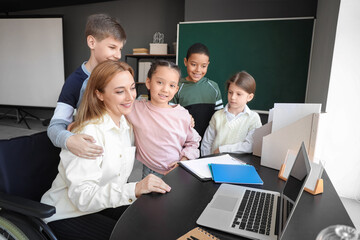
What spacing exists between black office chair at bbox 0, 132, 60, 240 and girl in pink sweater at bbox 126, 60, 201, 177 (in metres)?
0.45

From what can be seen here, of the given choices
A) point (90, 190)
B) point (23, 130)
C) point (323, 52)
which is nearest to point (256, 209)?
point (90, 190)

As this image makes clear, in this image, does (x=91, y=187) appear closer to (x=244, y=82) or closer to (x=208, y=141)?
(x=208, y=141)

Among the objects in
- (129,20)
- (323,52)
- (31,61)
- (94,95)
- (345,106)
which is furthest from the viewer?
(31,61)

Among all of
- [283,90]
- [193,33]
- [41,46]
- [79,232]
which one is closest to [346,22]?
[283,90]

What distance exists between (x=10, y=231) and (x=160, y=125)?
0.82 meters

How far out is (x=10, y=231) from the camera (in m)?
0.90

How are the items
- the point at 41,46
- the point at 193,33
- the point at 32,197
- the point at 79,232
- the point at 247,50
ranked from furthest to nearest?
the point at 41,46 < the point at 193,33 < the point at 247,50 < the point at 32,197 < the point at 79,232

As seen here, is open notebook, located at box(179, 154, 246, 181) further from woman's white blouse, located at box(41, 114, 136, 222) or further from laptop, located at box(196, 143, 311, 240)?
woman's white blouse, located at box(41, 114, 136, 222)

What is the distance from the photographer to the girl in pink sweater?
1.39m

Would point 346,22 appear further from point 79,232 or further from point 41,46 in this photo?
point 41,46

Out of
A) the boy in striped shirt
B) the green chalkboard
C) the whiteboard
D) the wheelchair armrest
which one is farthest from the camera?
the whiteboard

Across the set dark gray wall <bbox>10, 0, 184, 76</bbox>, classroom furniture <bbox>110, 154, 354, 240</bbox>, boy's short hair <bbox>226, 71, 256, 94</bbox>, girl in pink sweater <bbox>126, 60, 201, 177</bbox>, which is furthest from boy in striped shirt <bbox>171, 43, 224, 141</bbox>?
dark gray wall <bbox>10, 0, 184, 76</bbox>

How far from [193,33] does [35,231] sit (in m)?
3.45

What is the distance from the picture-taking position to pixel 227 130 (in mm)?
1656
